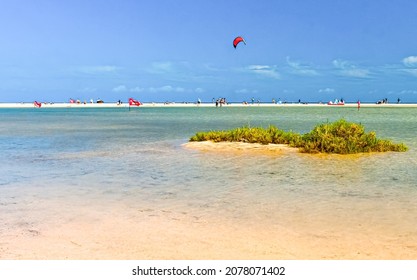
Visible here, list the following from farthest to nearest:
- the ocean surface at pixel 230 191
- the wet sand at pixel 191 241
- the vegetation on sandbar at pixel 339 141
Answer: the vegetation on sandbar at pixel 339 141 → the ocean surface at pixel 230 191 → the wet sand at pixel 191 241

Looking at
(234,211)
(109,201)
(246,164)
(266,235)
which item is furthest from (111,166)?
(266,235)


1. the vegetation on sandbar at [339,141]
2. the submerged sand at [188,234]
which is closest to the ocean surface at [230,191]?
the submerged sand at [188,234]

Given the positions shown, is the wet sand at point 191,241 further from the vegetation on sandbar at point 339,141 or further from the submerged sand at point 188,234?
the vegetation on sandbar at point 339,141

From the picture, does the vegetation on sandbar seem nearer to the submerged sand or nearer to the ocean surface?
the ocean surface

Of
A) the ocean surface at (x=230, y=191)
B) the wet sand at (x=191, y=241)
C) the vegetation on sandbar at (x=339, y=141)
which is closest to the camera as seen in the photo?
the wet sand at (x=191, y=241)

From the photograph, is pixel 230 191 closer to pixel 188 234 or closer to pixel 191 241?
pixel 188 234

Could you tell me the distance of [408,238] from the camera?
7.00m

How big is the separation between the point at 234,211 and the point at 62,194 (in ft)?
12.9

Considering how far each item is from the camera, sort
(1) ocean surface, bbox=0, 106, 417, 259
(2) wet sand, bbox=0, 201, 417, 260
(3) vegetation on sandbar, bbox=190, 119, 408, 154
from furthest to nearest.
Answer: (3) vegetation on sandbar, bbox=190, 119, 408, 154, (1) ocean surface, bbox=0, 106, 417, 259, (2) wet sand, bbox=0, 201, 417, 260

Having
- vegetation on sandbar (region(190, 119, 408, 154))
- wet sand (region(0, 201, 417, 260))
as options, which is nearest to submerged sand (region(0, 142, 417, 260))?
wet sand (region(0, 201, 417, 260))

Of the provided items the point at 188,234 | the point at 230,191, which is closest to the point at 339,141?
the point at 230,191

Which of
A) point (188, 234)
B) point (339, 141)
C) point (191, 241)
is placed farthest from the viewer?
Answer: point (339, 141)

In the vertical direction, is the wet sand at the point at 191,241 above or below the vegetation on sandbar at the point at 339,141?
below

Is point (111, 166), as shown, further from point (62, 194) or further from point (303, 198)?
point (303, 198)
